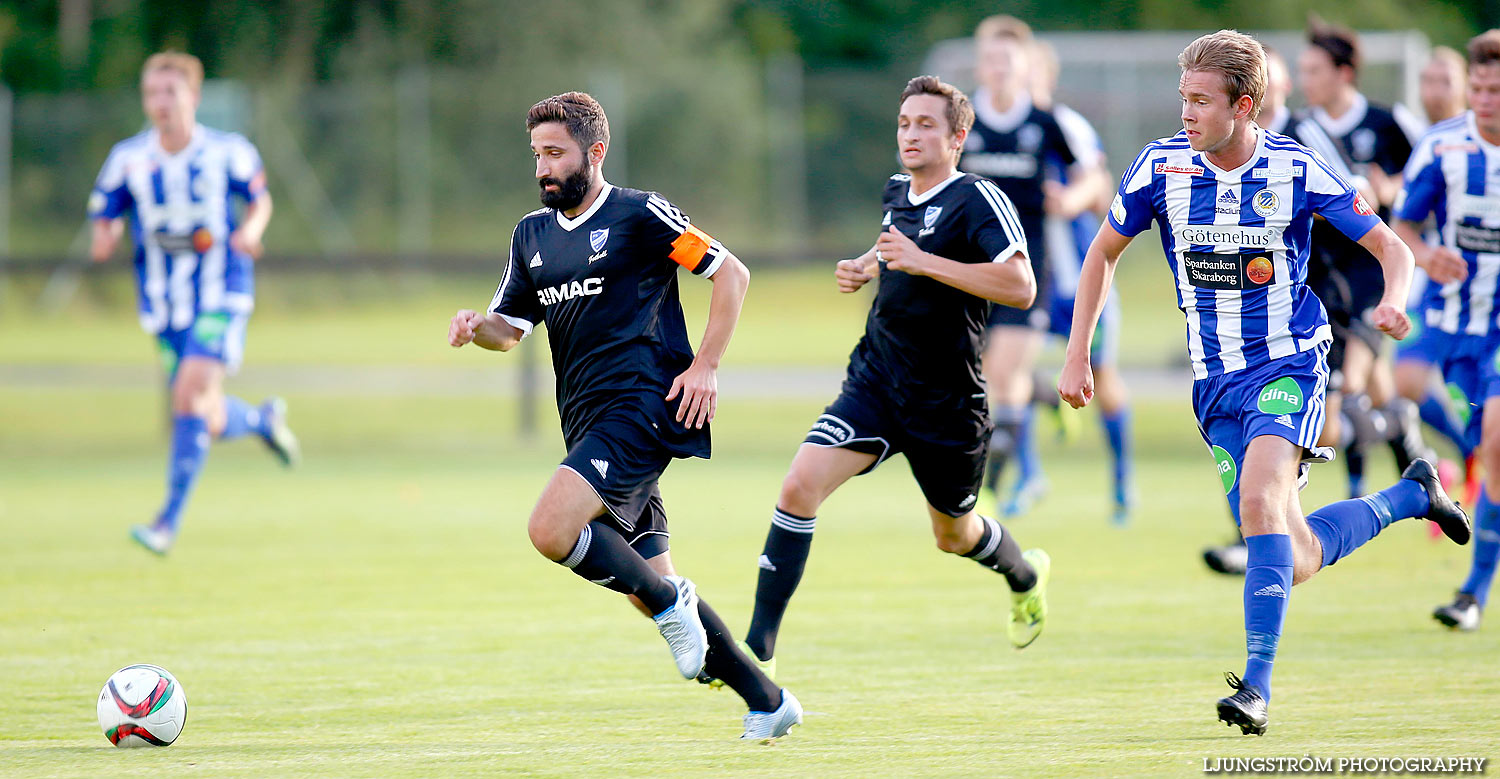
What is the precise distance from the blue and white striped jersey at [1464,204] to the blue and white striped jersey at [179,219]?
5788mm

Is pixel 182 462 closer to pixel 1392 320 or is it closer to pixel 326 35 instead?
pixel 1392 320

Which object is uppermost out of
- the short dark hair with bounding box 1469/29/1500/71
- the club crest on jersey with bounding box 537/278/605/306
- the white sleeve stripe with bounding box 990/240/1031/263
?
the short dark hair with bounding box 1469/29/1500/71

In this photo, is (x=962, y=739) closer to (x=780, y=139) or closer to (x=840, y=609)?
(x=840, y=609)

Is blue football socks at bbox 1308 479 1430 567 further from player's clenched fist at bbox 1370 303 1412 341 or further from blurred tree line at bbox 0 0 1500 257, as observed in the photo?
blurred tree line at bbox 0 0 1500 257

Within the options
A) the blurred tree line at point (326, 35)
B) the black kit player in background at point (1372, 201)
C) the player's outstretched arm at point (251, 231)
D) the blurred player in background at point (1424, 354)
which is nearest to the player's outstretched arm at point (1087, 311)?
the black kit player in background at point (1372, 201)

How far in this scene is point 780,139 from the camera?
24.5m

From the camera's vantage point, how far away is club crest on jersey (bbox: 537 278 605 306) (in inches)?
193

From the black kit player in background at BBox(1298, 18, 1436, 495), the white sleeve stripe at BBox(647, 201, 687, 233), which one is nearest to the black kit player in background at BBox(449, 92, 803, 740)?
the white sleeve stripe at BBox(647, 201, 687, 233)

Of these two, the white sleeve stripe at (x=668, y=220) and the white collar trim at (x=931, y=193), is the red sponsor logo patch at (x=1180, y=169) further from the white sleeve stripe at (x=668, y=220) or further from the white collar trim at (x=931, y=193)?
the white sleeve stripe at (x=668, y=220)

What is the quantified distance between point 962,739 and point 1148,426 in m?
10.7

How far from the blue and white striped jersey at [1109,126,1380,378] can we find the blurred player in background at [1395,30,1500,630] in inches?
65.1

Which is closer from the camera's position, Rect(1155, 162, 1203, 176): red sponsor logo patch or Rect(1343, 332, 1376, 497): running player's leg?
Rect(1155, 162, 1203, 176): red sponsor logo patch

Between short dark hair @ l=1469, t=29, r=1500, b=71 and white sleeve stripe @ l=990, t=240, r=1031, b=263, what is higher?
short dark hair @ l=1469, t=29, r=1500, b=71

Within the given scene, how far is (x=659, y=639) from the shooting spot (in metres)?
6.25
